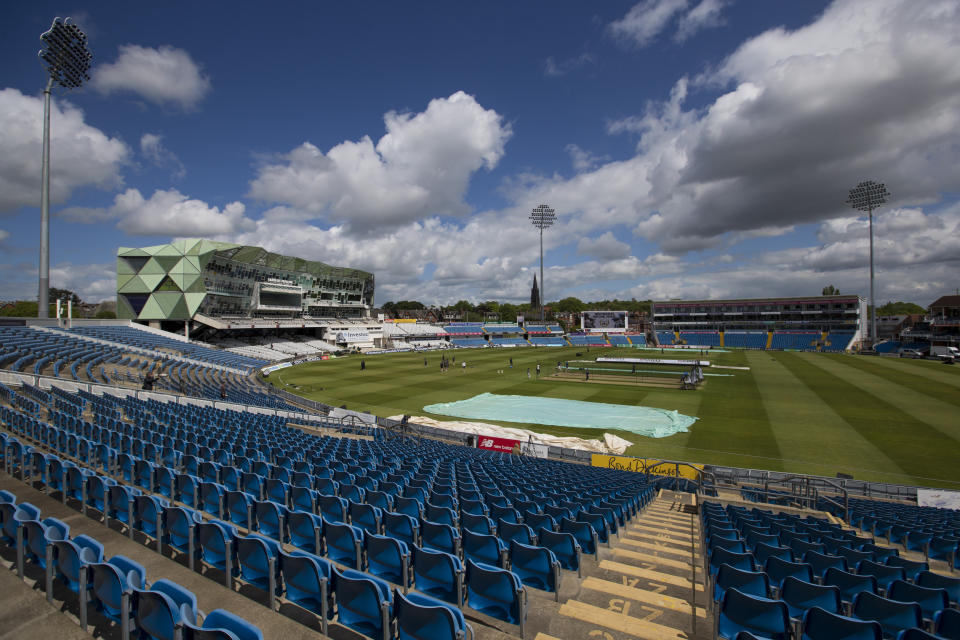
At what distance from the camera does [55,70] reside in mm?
37781

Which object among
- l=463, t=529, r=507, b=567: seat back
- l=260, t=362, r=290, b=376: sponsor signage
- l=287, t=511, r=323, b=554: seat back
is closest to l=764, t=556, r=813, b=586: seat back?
l=463, t=529, r=507, b=567: seat back

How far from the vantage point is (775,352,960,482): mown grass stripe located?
19359 millimetres

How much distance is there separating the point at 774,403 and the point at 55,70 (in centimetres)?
6516

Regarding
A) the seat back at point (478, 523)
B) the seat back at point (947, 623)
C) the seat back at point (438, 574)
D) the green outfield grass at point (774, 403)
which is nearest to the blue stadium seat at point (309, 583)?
the seat back at point (438, 574)

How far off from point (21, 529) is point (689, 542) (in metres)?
9.43

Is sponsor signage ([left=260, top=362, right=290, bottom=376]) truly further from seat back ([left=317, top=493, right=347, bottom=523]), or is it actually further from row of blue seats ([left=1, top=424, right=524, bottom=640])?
row of blue seats ([left=1, top=424, right=524, bottom=640])

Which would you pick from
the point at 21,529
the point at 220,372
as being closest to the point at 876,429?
the point at 21,529

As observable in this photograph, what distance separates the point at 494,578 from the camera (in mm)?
4082

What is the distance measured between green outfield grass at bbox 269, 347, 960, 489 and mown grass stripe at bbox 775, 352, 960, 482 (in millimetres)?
72

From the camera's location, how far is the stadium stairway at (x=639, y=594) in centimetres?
420

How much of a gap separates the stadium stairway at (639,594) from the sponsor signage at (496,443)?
11.8 m

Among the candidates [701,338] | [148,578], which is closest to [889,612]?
[148,578]

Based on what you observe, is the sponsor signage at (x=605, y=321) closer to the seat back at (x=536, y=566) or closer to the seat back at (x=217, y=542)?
the seat back at (x=536, y=566)

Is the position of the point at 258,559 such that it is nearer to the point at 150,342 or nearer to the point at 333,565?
the point at 333,565
